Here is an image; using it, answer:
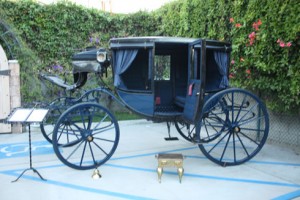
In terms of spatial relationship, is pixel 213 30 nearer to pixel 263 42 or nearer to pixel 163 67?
pixel 263 42

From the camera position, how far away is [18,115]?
4.15 meters

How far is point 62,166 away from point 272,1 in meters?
4.62

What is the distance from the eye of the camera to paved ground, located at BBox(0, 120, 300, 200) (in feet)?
12.6

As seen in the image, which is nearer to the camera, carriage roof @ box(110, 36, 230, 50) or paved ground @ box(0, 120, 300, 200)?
paved ground @ box(0, 120, 300, 200)

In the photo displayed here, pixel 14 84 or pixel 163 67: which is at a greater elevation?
pixel 163 67

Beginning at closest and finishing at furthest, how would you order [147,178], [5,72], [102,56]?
[147,178]
[102,56]
[5,72]

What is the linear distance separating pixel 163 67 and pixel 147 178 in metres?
2.22

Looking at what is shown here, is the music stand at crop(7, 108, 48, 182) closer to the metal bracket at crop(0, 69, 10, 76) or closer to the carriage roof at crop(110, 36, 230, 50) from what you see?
the carriage roof at crop(110, 36, 230, 50)

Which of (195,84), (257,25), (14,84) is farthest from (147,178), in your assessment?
(14,84)

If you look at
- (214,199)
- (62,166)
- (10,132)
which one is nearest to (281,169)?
(214,199)

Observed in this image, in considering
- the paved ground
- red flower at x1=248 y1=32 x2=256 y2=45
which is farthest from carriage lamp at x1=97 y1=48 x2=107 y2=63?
red flower at x1=248 y1=32 x2=256 y2=45

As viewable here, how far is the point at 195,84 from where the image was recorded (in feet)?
14.8

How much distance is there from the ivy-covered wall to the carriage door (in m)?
1.63

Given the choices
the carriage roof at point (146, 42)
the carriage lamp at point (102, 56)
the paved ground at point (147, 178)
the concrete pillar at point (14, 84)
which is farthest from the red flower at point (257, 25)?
the concrete pillar at point (14, 84)
